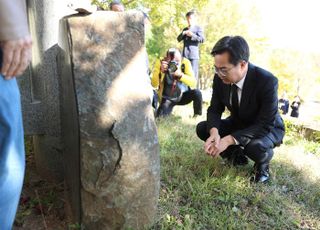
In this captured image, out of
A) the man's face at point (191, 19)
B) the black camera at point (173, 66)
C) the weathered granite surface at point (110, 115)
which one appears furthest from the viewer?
the man's face at point (191, 19)

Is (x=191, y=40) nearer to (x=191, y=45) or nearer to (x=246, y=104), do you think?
(x=191, y=45)

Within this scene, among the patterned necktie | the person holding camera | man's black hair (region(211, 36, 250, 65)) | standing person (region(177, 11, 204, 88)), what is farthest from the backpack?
man's black hair (region(211, 36, 250, 65))

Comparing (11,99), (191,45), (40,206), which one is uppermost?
(11,99)

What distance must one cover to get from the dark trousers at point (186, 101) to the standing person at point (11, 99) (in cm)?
406

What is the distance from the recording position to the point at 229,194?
9.03 feet

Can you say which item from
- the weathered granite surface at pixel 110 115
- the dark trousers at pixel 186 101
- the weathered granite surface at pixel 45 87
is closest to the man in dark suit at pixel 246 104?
the weathered granite surface at pixel 110 115

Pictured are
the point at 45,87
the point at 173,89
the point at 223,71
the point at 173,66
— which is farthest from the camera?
the point at 173,89

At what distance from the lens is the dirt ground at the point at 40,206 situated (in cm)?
236

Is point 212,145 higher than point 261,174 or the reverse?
higher

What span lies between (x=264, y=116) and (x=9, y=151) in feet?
7.11

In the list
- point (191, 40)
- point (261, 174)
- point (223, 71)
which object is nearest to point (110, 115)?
point (223, 71)

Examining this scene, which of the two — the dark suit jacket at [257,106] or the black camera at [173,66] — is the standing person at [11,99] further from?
the black camera at [173,66]

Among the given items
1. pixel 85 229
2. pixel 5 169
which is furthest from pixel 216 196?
pixel 5 169

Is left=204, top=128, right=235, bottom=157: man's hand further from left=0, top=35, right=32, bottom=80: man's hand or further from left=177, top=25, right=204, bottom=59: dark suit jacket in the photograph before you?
left=177, top=25, right=204, bottom=59: dark suit jacket
